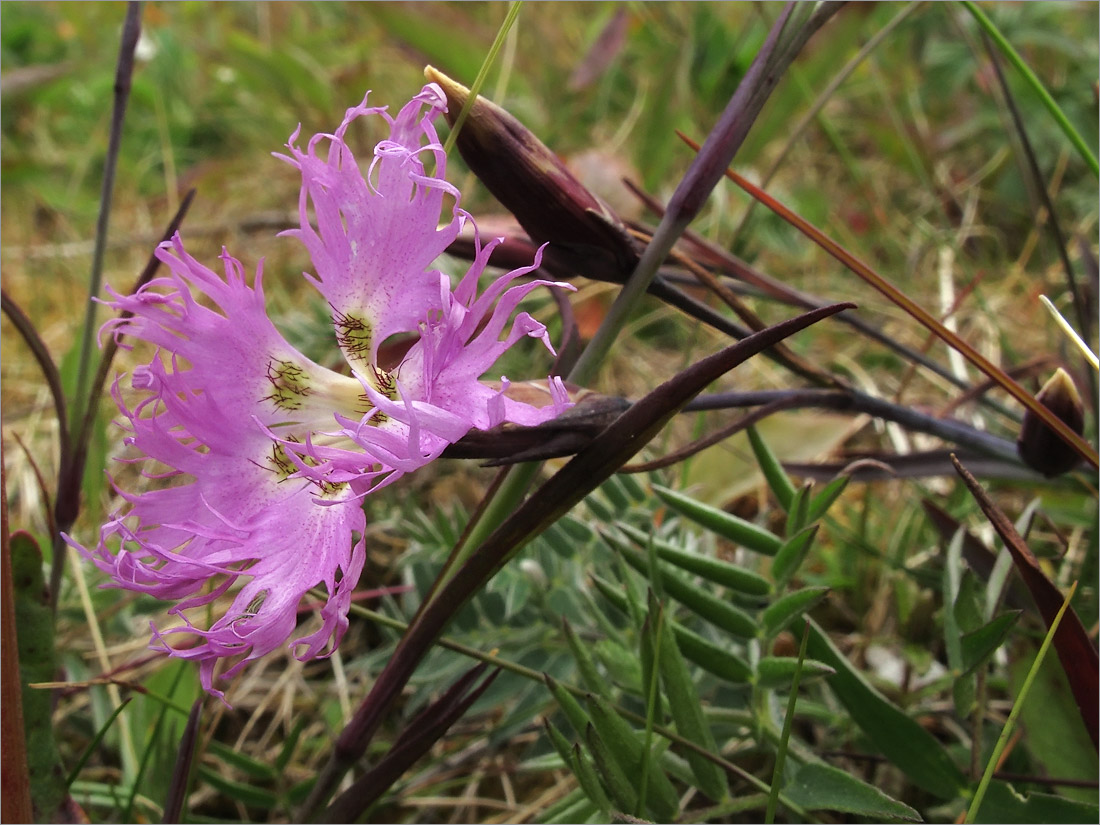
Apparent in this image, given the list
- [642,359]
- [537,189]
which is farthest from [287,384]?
[642,359]

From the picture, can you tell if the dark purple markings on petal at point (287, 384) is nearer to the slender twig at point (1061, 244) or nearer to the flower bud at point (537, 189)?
the flower bud at point (537, 189)

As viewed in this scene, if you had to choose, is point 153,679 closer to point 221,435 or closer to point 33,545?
point 33,545

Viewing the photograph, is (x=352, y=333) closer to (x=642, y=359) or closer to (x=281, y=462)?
(x=281, y=462)

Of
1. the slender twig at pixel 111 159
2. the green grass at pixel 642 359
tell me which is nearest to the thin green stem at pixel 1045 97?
the green grass at pixel 642 359

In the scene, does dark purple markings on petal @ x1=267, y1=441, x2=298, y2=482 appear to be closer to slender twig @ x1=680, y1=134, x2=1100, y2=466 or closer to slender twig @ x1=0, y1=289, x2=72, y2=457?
slender twig @ x1=0, y1=289, x2=72, y2=457

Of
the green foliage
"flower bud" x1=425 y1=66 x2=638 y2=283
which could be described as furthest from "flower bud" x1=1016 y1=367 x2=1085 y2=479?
the green foliage
